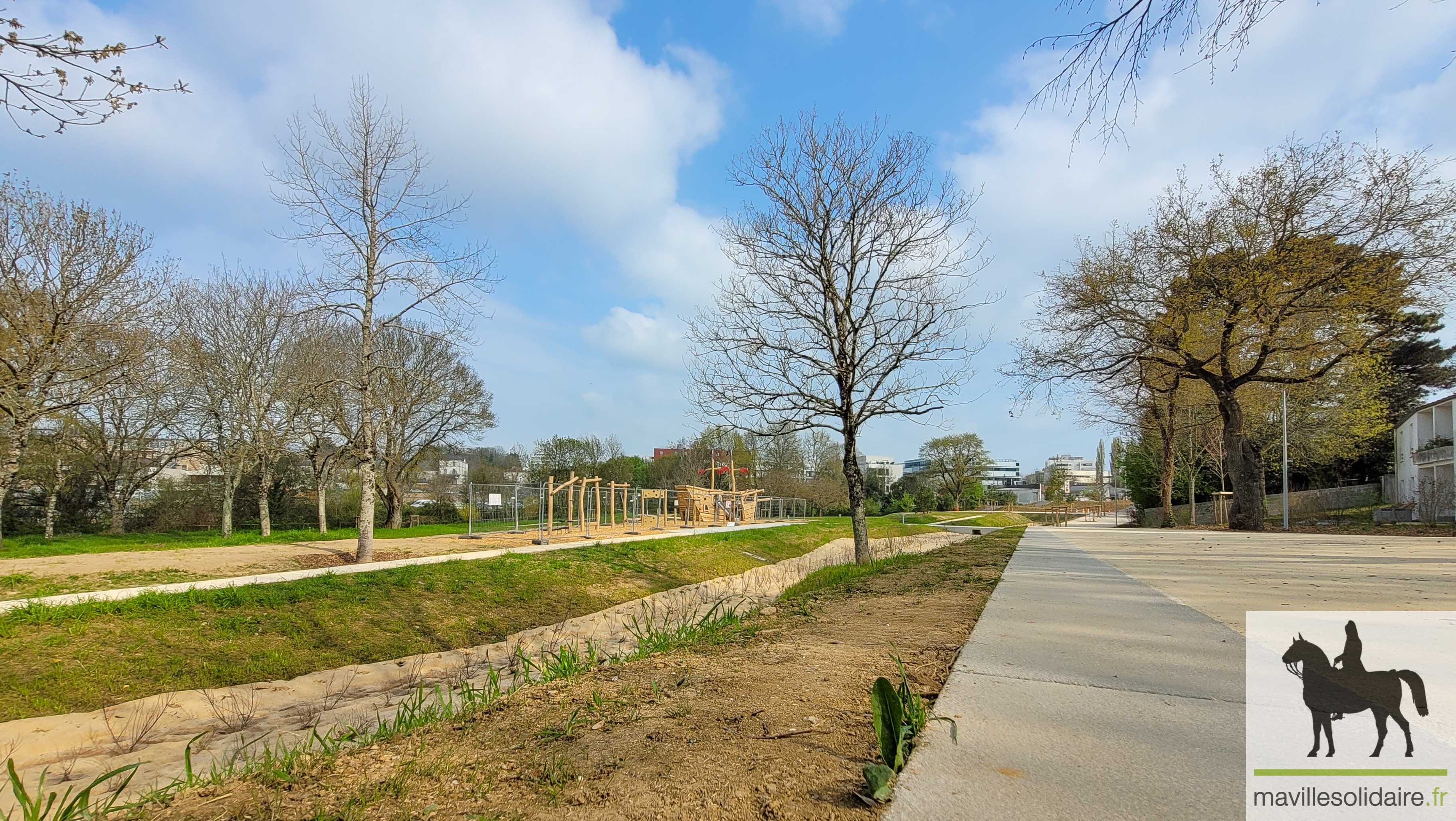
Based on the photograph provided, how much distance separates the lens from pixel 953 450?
64875 mm

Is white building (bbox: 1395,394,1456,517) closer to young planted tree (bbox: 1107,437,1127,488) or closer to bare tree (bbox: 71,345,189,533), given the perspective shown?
young planted tree (bbox: 1107,437,1127,488)

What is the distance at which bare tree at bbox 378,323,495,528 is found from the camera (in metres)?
29.9

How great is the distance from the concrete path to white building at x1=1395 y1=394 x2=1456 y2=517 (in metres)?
29.0

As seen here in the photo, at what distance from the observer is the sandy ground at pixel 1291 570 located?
6.22 meters

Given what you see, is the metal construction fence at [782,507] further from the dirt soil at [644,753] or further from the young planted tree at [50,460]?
the dirt soil at [644,753]

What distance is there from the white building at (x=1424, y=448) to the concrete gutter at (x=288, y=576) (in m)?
29.5

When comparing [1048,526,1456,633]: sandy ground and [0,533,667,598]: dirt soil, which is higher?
[1048,526,1456,633]: sandy ground

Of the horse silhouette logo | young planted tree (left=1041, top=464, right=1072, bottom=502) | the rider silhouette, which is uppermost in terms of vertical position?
the rider silhouette

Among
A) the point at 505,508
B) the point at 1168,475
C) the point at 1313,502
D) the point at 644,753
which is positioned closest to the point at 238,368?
the point at 505,508

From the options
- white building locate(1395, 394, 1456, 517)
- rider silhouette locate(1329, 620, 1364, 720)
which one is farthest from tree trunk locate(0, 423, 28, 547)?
white building locate(1395, 394, 1456, 517)

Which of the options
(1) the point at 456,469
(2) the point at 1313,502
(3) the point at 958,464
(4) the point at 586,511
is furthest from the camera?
(3) the point at 958,464

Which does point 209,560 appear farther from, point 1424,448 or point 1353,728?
point 1424,448

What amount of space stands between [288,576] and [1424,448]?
43954 mm

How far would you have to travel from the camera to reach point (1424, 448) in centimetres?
3122
